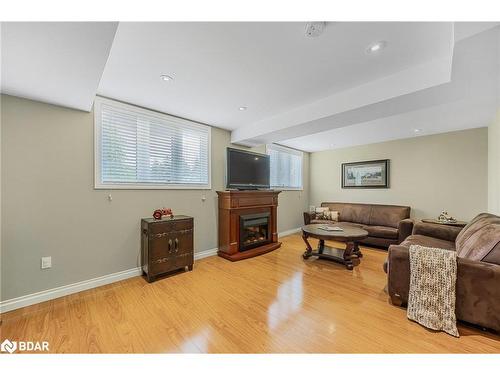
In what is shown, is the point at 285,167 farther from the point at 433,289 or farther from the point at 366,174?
the point at 433,289

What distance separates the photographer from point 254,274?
111 inches

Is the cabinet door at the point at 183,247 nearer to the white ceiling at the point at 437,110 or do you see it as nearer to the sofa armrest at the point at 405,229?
the white ceiling at the point at 437,110

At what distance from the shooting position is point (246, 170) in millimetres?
3871

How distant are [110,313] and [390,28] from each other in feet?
10.9

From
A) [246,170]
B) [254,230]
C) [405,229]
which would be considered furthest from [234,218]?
[405,229]

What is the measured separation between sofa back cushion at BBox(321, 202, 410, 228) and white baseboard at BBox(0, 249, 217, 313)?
4.56 meters

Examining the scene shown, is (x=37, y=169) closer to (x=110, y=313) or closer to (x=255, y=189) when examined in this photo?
(x=110, y=313)

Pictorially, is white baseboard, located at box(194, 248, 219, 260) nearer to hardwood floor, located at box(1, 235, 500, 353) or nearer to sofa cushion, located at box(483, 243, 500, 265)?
hardwood floor, located at box(1, 235, 500, 353)

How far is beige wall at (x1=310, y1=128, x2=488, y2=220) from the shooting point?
12.0ft

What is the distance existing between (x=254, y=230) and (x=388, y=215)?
9.79 ft

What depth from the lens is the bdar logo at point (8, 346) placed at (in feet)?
4.74

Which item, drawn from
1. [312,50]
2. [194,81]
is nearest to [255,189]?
[194,81]

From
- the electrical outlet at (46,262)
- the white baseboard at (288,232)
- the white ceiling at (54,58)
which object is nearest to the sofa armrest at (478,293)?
the white ceiling at (54,58)

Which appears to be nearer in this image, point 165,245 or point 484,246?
point 484,246
